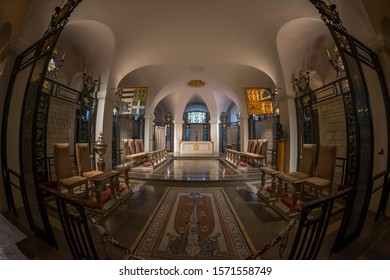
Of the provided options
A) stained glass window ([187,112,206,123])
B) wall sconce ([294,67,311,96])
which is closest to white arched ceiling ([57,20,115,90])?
wall sconce ([294,67,311,96])

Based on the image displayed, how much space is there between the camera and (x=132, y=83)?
7.12 meters

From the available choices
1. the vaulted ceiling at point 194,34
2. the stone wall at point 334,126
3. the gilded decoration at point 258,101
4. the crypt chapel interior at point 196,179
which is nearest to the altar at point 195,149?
the crypt chapel interior at point 196,179

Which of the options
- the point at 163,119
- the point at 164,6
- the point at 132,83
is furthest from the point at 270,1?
the point at 163,119

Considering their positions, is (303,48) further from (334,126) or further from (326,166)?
(326,166)

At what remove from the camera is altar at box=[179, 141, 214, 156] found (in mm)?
9281

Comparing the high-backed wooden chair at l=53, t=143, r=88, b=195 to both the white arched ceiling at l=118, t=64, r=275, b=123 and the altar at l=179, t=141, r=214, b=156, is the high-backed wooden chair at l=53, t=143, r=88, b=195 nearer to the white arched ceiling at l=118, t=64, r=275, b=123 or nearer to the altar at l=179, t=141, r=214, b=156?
the white arched ceiling at l=118, t=64, r=275, b=123

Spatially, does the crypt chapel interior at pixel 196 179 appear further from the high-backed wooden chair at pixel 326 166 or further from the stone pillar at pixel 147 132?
the stone pillar at pixel 147 132

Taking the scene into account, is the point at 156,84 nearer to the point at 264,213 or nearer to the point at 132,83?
the point at 132,83

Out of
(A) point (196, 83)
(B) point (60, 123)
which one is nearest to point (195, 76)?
(A) point (196, 83)

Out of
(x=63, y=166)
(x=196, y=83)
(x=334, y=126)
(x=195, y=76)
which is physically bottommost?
(x=63, y=166)

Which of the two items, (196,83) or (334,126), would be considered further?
(196,83)

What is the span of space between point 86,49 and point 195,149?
23.3 feet

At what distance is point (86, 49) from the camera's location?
3967 millimetres

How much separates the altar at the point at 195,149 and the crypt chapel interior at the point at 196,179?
9.98ft
